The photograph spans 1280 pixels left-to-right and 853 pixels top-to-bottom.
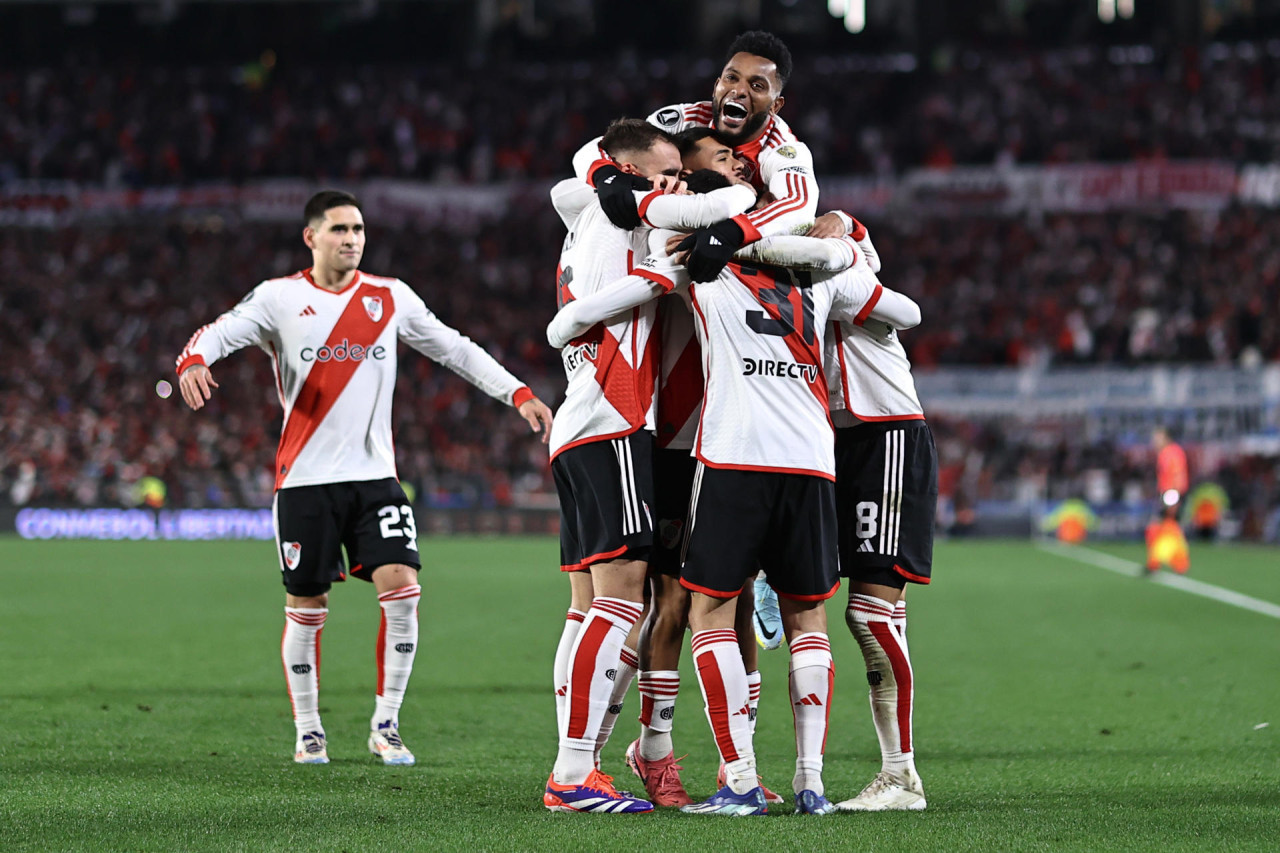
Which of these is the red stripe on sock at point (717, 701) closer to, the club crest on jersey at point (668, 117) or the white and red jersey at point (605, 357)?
the white and red jersey at point (605, 357)

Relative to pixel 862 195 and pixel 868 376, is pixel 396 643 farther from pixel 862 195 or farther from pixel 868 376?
pixel 862 195

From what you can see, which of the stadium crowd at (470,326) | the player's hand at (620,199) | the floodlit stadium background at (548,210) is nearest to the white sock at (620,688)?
the player's hand at (620,199)

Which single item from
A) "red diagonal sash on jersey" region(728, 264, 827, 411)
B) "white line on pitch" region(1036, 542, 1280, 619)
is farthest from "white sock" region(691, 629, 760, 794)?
"white line on pitch" region(1036, 542, 1280, 619)

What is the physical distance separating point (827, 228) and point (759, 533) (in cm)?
112

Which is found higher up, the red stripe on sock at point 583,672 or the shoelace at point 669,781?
the red stripe on sock at point 583,672

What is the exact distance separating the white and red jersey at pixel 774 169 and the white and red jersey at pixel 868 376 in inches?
18.6

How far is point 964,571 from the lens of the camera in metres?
19.3

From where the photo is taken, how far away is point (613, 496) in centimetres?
475

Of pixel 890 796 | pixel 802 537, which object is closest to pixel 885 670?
pixel 890 796

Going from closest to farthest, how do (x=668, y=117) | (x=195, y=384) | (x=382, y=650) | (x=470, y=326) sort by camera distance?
(x=195, y=384), (x=668, y=117), (x=382, y=650), (x=470, y=326)

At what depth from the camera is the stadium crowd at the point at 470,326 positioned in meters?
28.9

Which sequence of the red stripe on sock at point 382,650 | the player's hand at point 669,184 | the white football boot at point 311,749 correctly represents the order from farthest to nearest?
the red stripe on sock at point 382,650 < the white football boot at point 311,749 < the player's hand at point 669,184

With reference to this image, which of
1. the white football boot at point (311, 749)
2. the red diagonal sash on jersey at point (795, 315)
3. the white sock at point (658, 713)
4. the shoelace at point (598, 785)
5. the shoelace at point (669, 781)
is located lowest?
the white football boot at point (311, 749)

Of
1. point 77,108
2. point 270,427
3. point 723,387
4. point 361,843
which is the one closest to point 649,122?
point 723,387
